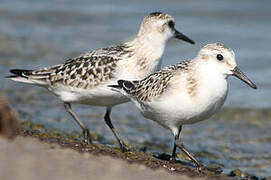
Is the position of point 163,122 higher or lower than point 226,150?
higher

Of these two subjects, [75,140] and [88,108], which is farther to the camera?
[88,108]

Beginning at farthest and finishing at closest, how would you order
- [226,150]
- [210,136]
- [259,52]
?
[259,52], [210,136], [226,150]

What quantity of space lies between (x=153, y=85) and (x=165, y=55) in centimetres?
814

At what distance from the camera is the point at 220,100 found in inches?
286

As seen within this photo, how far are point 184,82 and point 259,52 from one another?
9.08 m

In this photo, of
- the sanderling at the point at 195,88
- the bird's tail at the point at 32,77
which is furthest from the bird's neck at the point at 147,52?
the bird's tail at the point at 32,77

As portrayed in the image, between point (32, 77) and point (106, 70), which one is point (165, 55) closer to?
point (32, 77)

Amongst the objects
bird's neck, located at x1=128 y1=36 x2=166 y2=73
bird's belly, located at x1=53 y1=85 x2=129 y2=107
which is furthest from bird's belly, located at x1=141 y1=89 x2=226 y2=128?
bird's neck, located at x1=128 y1=36 x2=166 y2=73

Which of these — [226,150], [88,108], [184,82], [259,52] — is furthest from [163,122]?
[259,52]

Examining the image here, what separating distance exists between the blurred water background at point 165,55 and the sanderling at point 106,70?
1.12 m

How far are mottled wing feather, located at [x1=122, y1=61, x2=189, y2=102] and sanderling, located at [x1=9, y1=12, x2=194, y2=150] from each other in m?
0.39

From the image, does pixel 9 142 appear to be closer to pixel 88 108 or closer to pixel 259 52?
pixel 88 108

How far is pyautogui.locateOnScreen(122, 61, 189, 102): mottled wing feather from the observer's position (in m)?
7.58

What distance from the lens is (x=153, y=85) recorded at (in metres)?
7.80
